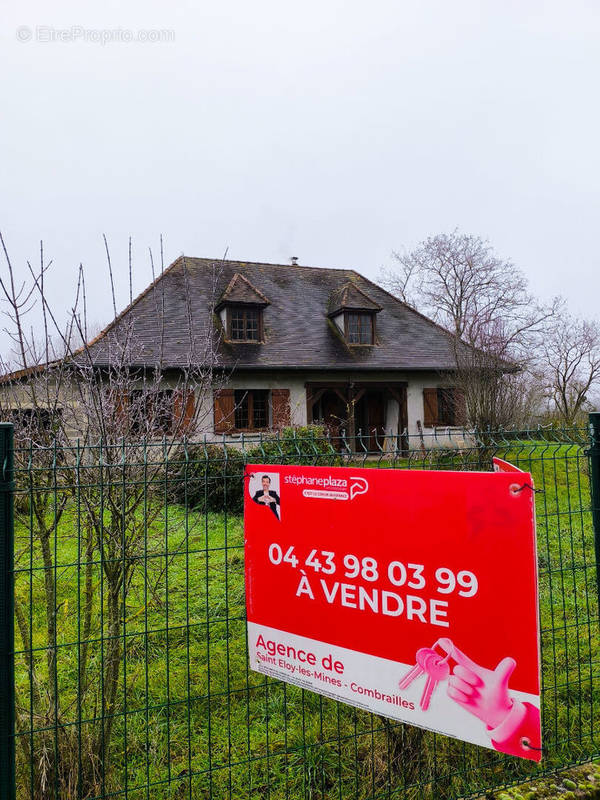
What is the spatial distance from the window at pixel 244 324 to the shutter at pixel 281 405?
6.67 feet

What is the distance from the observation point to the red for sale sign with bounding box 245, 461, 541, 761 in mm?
1765

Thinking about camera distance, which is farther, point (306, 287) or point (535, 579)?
point (306, 287)

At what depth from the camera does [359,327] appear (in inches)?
752

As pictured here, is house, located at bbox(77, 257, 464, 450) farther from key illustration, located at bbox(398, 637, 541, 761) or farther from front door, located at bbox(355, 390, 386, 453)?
key illustration, located at bbox(398, 637, 541, 761)

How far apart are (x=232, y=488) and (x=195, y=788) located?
6504 millimetres

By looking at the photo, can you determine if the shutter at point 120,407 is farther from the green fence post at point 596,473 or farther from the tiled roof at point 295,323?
the tiled roof at point 295,323

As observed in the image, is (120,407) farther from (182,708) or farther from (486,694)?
(486,694)

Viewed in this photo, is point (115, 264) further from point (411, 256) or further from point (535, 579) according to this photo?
point (411, 256)

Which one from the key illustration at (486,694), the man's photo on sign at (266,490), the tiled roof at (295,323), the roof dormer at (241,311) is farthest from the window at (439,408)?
the key illustration at (486,694)

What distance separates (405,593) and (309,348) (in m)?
16.1

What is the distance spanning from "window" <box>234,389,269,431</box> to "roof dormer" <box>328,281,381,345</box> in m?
4.01

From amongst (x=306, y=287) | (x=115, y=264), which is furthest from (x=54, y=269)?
(x=306, y=287)

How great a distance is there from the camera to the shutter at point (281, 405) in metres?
16.5

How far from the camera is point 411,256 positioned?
102 ft
